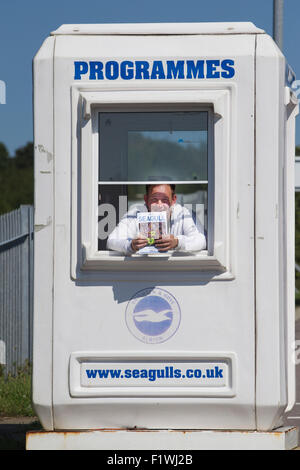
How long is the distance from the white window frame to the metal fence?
5.30 m

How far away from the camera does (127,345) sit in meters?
5.01

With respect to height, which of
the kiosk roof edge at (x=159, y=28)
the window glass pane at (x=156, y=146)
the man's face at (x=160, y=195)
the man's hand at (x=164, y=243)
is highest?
the kiosk roof edge at (x=159, y=28)

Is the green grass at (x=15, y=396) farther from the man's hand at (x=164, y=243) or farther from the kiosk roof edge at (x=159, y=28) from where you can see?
→ the kiosk roof edge at (x=159, y=28)

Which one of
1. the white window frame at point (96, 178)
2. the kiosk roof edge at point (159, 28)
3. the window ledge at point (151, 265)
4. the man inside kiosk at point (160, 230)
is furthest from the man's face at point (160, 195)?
the kiosk roof edge at point (159, 28)

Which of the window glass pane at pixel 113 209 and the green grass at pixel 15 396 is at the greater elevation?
the window glass pane at pixel 113 209

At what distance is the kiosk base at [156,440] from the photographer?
4.93 m

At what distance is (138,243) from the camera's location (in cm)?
496

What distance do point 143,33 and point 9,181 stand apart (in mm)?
50513

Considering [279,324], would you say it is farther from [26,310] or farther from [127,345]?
[26,310]

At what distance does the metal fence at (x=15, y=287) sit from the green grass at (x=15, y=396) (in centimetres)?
36

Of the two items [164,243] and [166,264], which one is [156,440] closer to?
[166,264]

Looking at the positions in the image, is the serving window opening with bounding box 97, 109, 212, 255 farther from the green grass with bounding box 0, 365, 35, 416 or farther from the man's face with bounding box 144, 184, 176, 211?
the green grass with bounding box 0, 365, 35, 416

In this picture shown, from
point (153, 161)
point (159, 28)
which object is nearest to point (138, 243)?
point (153, 161)

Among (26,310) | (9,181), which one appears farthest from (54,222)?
(9,181)
